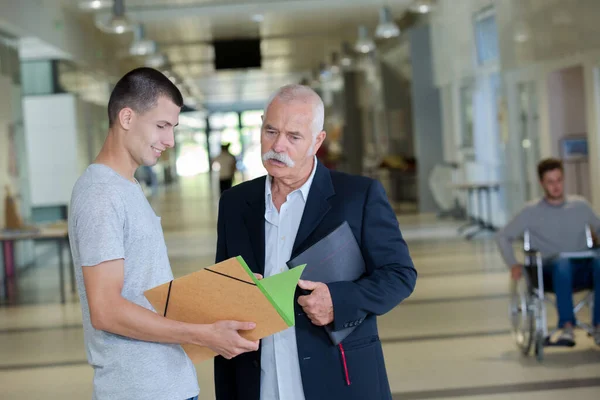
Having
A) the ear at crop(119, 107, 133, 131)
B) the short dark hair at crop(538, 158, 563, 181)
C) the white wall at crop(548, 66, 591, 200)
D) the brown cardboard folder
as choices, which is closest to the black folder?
the brown cardboard folder

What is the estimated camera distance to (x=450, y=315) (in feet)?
27.3

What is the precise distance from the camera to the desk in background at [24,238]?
10.5 meters

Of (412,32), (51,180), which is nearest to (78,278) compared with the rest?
(51,180)

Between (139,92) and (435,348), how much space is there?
5.13m

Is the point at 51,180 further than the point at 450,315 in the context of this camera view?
Yes

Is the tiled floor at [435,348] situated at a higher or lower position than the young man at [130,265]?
lower

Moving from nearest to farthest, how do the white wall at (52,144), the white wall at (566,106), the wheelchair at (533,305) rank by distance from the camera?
the wheelchair at (533,305) → the white wall at (566,106) → the white wall at (52,144)

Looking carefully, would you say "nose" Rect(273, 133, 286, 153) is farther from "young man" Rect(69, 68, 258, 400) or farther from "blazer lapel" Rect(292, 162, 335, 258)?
"young man" Rect(69, 68, 258, 400)

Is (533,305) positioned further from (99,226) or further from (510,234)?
(99,226)

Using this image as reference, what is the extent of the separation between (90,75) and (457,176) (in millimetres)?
8156

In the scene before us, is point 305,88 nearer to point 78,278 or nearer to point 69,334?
point 78,278

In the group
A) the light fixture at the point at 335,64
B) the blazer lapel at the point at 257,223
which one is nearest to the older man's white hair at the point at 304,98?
the blazer lapel at the point at 257,223

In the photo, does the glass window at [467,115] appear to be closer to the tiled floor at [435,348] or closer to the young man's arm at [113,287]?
the tiled floor at [435,348]

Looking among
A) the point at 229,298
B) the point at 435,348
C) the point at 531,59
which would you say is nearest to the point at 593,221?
the point at 435,348
